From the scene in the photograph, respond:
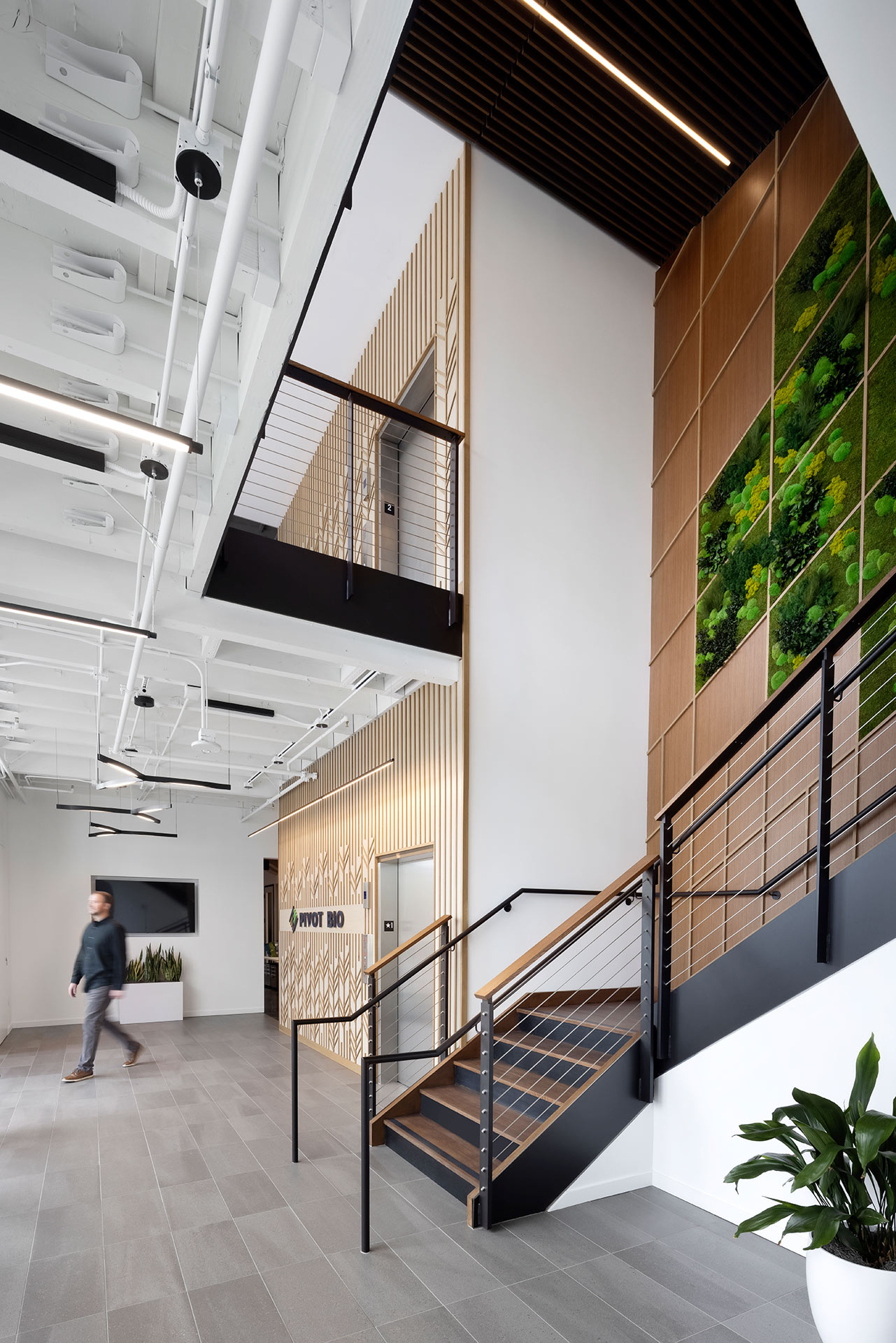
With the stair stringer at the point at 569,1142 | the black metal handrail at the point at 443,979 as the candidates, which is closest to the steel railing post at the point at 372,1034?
the black metal handrail at the point at 443,979

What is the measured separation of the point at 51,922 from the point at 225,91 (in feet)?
40.3

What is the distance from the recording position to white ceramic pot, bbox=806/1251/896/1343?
2.60 m

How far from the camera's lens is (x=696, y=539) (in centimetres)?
661

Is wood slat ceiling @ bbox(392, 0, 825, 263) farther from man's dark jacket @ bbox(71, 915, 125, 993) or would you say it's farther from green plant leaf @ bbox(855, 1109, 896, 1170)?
man's dark jacket @ bbox(71, 915, 125, 993)

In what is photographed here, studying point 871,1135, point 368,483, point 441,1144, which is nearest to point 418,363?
point 368,483

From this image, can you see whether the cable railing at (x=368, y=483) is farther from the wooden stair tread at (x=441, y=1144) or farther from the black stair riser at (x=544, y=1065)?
the wooden stair tread at (x=441, y=1144)

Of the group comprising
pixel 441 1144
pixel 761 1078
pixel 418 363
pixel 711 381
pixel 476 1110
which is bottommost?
pixel 441 1144

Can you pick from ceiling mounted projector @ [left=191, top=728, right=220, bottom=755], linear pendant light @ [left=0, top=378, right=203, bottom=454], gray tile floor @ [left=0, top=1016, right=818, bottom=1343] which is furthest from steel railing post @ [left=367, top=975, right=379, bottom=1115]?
linear pendant light @ [left=0, top=378, right=203, bottom=454]

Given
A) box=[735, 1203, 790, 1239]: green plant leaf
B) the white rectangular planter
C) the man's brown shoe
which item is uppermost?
box=[735, 1203, 790, 1239]: green plant leaf

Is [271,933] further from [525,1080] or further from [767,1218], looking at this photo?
[767,1218]

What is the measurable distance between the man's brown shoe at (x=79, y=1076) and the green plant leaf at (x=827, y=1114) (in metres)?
7.19

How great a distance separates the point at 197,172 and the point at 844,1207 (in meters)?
4.01

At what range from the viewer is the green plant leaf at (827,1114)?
2.90 meters

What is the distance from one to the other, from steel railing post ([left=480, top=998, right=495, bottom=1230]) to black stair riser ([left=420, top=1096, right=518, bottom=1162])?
12 centimetres
